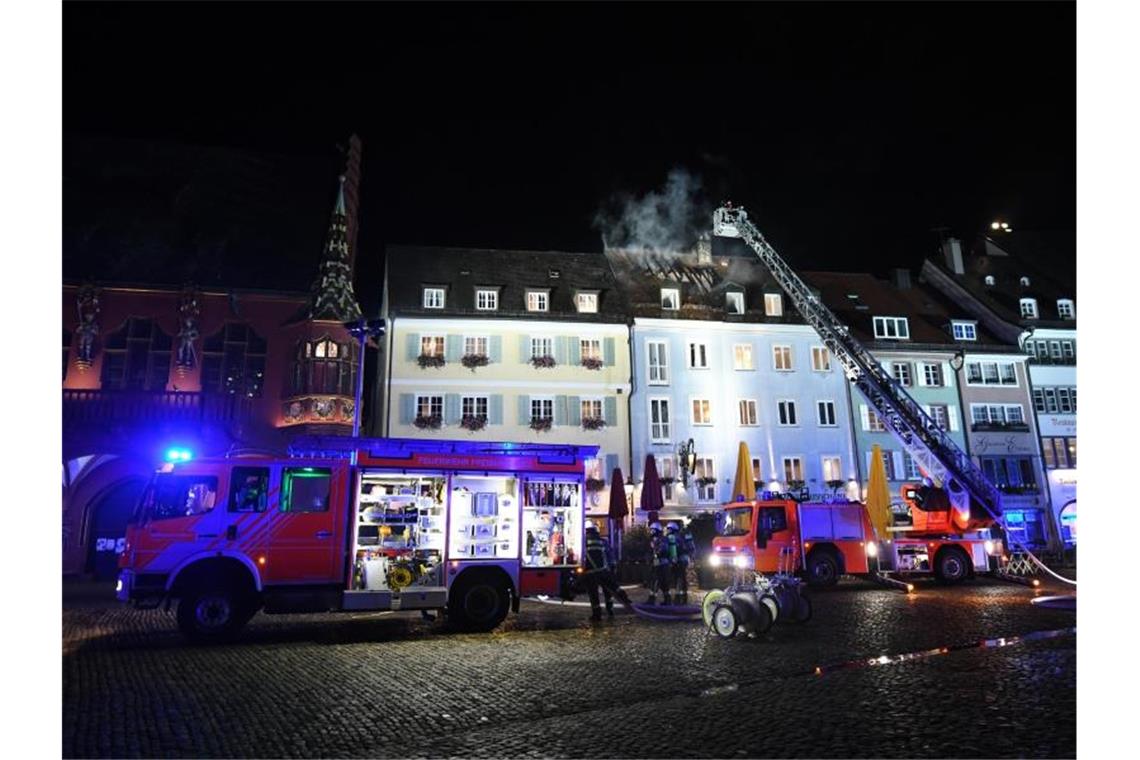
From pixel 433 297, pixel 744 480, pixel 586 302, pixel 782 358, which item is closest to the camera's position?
pixel 744 480

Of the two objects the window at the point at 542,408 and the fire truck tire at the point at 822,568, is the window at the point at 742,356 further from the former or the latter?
the fire truck tire at the point at 822,568

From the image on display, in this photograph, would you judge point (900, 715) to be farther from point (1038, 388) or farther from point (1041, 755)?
point (1038, 388)

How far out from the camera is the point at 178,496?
38.9 feet

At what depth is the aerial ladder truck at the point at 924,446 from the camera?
69.6ft

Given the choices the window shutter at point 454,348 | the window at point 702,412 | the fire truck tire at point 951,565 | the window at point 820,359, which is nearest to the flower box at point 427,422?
the window shutter at point 454,348

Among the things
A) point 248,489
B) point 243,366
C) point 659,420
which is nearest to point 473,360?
point 659,420

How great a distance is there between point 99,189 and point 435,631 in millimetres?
28077

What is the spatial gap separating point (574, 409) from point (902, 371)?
18.0m

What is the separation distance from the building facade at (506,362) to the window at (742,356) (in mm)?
5589

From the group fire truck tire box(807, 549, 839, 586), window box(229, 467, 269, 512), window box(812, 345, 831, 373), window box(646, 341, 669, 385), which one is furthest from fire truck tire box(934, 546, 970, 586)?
window box(229, 467, 269, 512)

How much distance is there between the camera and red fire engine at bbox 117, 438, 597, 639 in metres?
11.6

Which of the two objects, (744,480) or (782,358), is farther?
(782,358)

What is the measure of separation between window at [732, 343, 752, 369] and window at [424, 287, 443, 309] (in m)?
14.4

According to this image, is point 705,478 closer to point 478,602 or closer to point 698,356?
point 698,356
